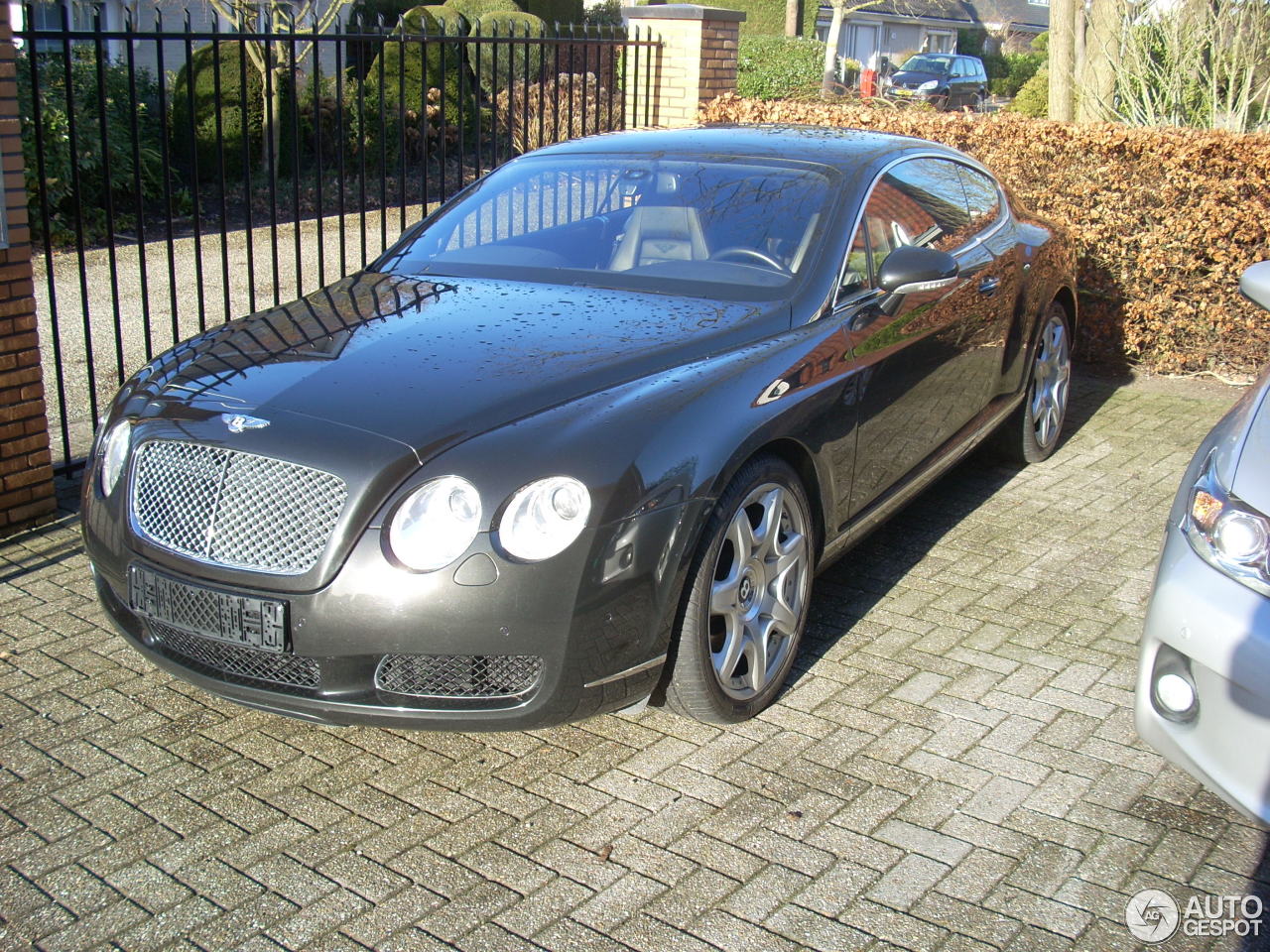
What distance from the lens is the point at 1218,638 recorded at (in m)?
3.02

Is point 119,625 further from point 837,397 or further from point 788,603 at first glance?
point 837,397

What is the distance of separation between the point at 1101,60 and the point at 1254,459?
9.61 metres

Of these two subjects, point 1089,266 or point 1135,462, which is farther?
point 1089,266

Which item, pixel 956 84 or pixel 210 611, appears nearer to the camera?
pixel 210 611

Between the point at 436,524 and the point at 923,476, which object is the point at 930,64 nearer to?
the point at 923,476

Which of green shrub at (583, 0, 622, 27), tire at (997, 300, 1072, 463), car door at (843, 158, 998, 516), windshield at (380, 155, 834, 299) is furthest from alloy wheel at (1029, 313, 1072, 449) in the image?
green shrub at (583, 0, 622, 27)

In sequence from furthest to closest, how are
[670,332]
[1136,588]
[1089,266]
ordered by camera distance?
[1089,266]
[1136,588]
[670,332]

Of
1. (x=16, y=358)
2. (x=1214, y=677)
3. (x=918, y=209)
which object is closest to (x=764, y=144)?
(x=918, y=209)

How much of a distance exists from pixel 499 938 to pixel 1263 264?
340 cm

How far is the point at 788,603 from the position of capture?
404 centimetres

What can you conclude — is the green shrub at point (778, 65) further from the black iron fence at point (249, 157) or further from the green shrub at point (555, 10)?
the black iron fence at point (249, 157)

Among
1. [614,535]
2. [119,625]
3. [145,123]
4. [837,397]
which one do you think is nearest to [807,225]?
[837,397]

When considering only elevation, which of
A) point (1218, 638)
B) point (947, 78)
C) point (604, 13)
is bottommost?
point (1218, 638)

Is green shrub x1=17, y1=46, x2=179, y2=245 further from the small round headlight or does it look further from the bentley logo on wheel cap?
the small round headlight
